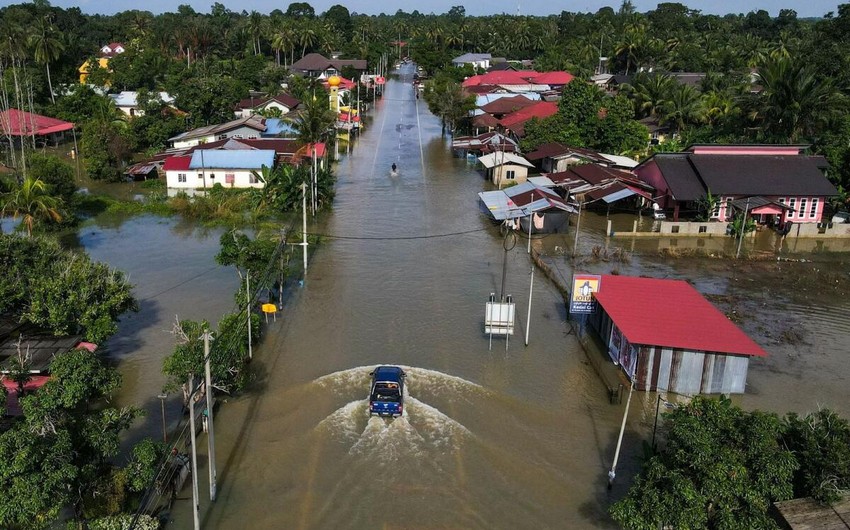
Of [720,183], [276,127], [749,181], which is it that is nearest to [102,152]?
[276,127]

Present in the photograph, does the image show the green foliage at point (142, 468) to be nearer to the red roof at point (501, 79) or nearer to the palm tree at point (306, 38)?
the red roof at point (501, 79)

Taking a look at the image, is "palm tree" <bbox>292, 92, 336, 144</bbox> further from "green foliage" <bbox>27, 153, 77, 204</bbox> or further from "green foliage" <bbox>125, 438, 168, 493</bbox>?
"green foliage" <bbox>125, 438, 168, 493</bbox>

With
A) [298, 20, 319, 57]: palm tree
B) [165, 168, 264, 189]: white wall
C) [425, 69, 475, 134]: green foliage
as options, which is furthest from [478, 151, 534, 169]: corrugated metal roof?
[298, 20, 319, 57]: palm tree

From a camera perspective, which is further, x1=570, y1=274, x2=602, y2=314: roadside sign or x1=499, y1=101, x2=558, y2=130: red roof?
x1=499, y1=101, x2=558, y2=130: red roof

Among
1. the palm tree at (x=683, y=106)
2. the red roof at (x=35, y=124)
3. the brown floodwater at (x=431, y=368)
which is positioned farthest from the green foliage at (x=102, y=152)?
the palm tree at (x=683, y=106)

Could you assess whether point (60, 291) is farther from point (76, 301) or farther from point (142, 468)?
point (142, 468)
